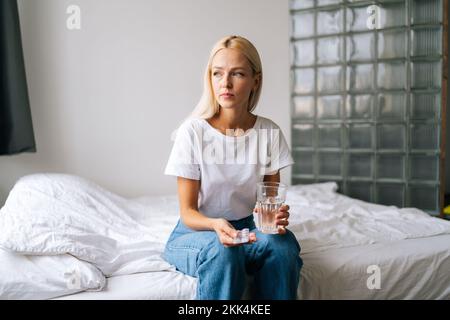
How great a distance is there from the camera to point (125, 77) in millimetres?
2617

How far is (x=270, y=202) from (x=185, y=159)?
0.96 ft

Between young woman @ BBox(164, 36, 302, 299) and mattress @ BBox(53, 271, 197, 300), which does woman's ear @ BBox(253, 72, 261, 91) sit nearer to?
young woman @ BBox(164, 36, 302, 299)

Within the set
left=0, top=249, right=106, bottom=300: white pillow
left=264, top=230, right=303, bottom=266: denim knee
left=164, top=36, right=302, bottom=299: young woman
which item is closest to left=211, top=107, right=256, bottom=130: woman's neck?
left=164, top=36, right=302, bottom=299: young woman

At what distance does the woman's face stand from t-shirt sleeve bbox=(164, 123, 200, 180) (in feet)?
0.47

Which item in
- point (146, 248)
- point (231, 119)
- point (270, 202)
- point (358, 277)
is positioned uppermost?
point (231, 119)

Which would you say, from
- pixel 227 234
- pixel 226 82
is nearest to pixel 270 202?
pixel 227 234

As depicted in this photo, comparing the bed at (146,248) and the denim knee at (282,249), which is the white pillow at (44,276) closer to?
the bed at (146,248)

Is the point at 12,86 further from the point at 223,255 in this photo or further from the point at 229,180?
the point at 223,255

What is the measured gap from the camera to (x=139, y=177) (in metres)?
2.72

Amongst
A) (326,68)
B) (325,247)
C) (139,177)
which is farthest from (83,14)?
(325,247)

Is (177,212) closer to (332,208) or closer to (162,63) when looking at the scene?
(332,208)

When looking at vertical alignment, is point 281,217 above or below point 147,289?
above

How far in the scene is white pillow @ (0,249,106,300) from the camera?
1249 mm

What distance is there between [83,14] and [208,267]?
6.10 feet
